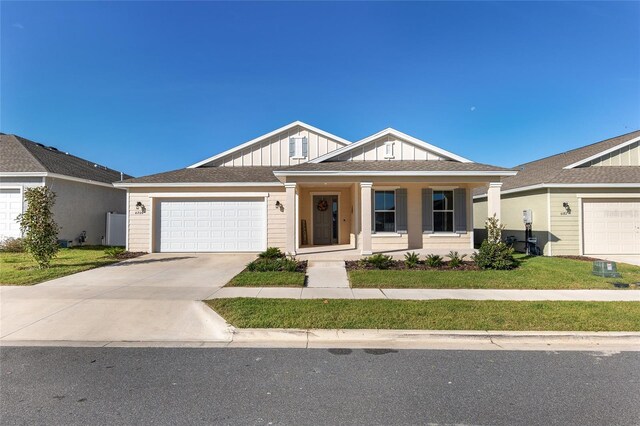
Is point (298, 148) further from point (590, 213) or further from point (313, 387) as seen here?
point (313, 387)

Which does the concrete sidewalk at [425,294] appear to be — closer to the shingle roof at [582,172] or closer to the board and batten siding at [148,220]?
the shingle roof at [582,172]

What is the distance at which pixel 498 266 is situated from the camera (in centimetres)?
1004

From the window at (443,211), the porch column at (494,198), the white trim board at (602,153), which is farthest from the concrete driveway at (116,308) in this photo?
the white trim board at (602,153)

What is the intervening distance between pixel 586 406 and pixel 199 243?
13414mm

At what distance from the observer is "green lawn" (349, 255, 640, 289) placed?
8133mm

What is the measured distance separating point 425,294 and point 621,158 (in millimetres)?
13880

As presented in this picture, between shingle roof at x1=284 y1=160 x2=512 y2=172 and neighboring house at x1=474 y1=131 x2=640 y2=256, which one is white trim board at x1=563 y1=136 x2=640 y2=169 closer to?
neighboring house at x1=474 y1=131 x2=640 y2=256

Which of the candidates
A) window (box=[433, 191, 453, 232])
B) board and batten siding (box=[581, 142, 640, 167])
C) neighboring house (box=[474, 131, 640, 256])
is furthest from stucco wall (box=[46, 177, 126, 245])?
board and batten siding (box=[581, 142, 640, 167])

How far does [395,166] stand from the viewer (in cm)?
1300

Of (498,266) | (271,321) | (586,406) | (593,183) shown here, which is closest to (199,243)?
(271,321)

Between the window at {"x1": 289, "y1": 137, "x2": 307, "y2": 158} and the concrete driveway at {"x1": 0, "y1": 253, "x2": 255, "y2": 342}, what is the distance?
876 cm

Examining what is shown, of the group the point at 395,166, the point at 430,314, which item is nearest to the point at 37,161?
the point at 395,166

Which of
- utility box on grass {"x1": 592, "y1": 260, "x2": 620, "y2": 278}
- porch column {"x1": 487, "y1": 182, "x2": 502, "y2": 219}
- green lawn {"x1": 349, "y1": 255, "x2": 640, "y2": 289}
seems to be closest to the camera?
green lawn {"x1": 349, "y1": 255, "x2": 640, "y2": 289}

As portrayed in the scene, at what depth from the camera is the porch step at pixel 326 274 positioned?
8.32 metres
